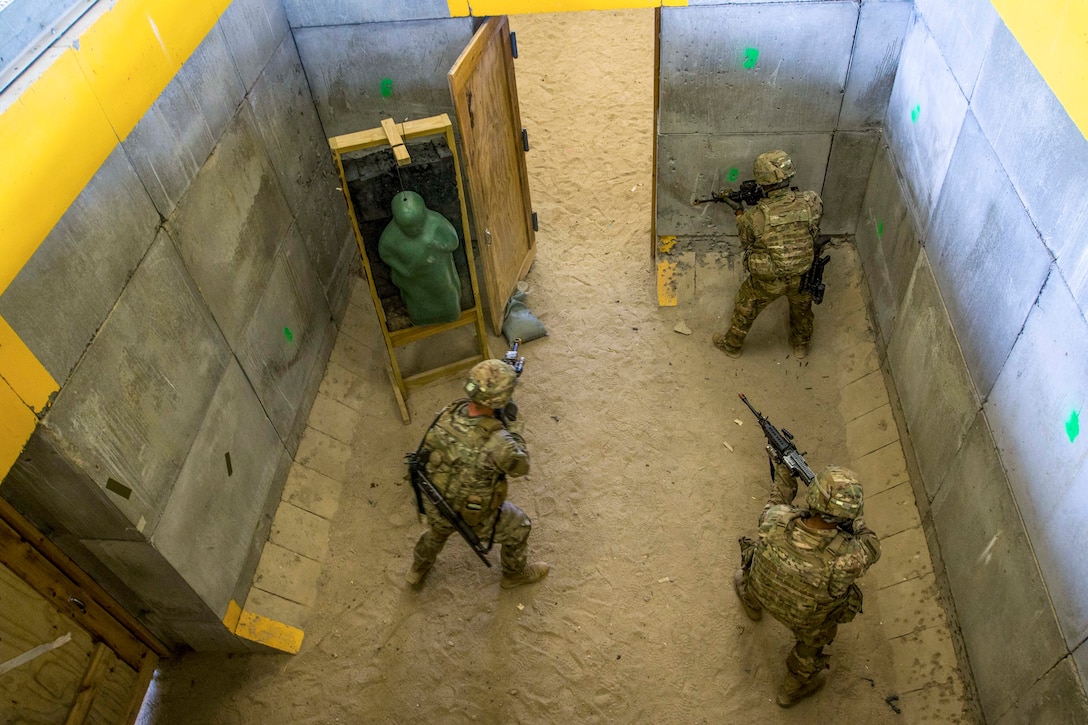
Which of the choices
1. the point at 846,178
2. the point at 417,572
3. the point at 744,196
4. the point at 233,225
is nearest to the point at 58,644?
the point at 417,572

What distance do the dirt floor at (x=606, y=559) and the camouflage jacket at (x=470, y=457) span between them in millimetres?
979

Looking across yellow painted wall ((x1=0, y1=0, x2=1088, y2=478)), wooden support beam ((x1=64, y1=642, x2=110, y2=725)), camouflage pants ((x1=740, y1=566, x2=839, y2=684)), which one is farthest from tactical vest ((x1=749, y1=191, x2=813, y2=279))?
wooden support beam ((x1=64, y1=642, x2=110, y2=725))

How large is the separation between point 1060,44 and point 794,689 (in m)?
3.41

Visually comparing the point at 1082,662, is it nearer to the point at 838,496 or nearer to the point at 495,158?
the point at 838,496

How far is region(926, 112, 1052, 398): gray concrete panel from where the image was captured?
11.8 ft

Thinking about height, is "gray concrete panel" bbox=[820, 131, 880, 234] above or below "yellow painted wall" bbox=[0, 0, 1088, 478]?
below

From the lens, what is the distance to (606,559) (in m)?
4.96

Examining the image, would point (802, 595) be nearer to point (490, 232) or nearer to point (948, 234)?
point (948, 234)

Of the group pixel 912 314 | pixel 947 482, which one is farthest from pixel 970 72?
pixel 947 482

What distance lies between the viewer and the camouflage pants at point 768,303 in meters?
5.59

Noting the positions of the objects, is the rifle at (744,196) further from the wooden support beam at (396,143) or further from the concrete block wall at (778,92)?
the wooden support beam at (396,143)

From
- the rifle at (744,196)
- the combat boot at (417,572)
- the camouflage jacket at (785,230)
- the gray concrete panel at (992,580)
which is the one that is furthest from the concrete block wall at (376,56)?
the gray concrete panel at (992,580)

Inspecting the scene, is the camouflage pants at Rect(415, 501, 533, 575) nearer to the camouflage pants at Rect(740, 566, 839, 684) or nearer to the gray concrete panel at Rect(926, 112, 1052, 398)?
the camouflage pants at Rect(740, 566, 839, 684)

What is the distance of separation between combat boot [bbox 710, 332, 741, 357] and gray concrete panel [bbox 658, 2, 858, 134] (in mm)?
1633
